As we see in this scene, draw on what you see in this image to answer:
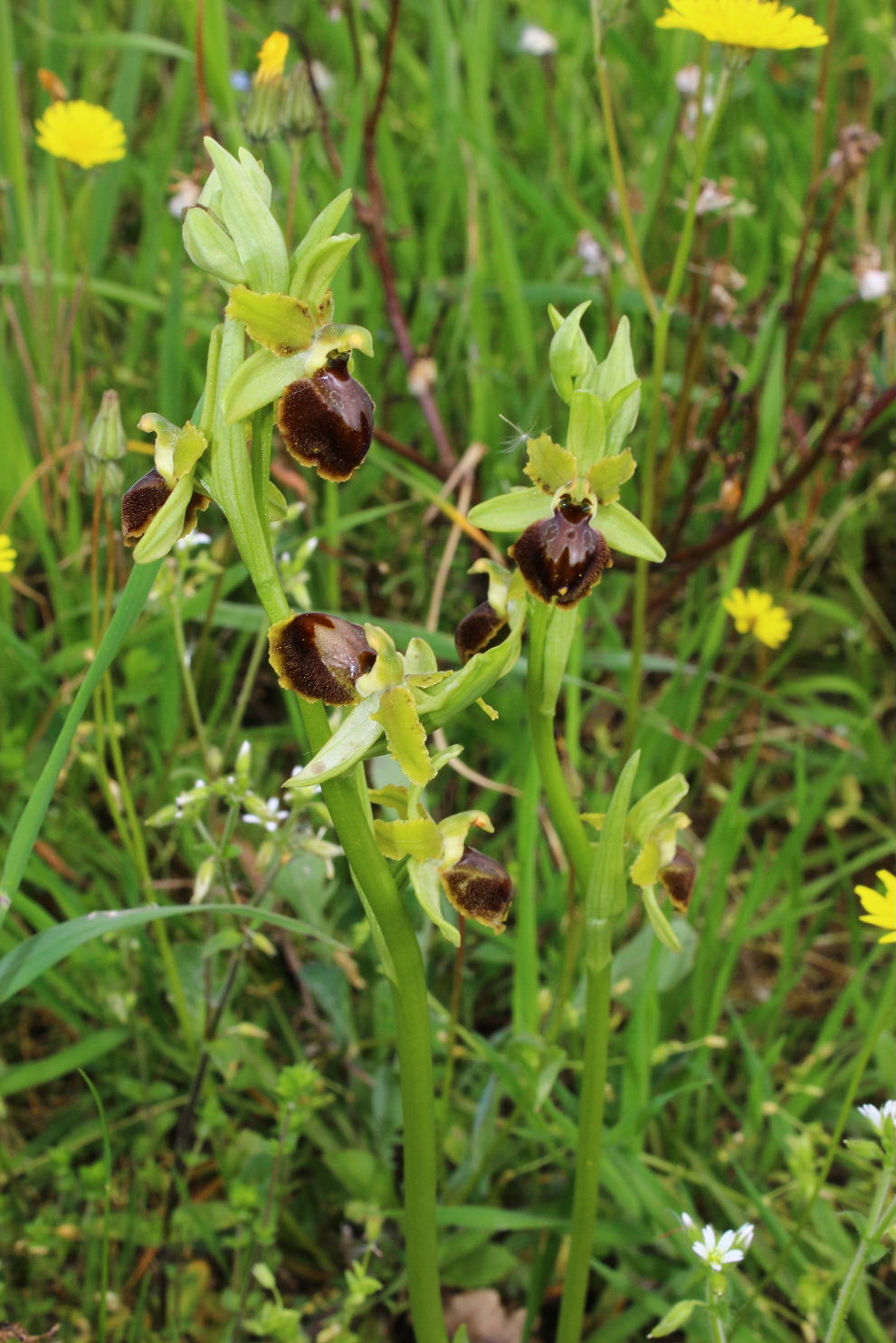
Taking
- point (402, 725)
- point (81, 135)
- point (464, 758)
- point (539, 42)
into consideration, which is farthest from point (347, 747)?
point (539, 42)

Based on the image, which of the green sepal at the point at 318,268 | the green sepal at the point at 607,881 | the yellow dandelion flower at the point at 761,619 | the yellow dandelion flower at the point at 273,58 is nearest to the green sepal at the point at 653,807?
the green sepal at the point at 607,881

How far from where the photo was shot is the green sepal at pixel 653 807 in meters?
1.42

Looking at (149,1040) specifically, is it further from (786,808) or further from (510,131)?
(510,131)

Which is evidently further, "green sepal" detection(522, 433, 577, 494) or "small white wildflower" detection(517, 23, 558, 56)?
"small white wildflower" detection(517, 23, 558, 56)

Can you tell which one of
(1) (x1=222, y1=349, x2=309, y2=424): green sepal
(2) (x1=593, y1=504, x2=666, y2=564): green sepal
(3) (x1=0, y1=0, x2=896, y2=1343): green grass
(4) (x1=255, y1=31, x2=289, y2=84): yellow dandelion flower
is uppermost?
(4) (x1=255, y1=31, x2=289, y2=84): yellow dandelion flower

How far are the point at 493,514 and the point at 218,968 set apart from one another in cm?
101

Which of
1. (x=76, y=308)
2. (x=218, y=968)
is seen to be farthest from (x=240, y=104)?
(x=218, y=968)

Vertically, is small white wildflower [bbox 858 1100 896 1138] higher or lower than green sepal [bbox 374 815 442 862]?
lower

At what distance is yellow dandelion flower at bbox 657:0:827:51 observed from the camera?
5.75ft

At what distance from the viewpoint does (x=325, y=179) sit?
2900 mm

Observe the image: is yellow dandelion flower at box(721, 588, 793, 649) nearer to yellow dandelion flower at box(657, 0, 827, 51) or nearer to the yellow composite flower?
yellow dandelion flower at box(657, 0, 827, 51)

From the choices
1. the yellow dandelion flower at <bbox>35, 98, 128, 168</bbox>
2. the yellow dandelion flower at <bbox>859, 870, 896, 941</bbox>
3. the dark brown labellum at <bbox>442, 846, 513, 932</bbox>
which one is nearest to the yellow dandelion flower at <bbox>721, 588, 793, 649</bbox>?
the yellow dandelion flower at <bbox>859, 870, 896, 941</bbox>

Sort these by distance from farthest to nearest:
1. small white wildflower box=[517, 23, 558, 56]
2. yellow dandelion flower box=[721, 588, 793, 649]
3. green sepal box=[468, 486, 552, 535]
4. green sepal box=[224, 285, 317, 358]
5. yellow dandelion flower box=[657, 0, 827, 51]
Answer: small white wildflower box=[517, 23, 558, 56], yellow dandelion flower box=[721, 588, 793, 649], yellow dandelion flower box=[657, 0, 827, 51], green sepal box=[468, 486, 552, 535], green sepal box=[224, 285, 317, 358]

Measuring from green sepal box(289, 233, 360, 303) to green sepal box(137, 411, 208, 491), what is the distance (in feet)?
0.52
